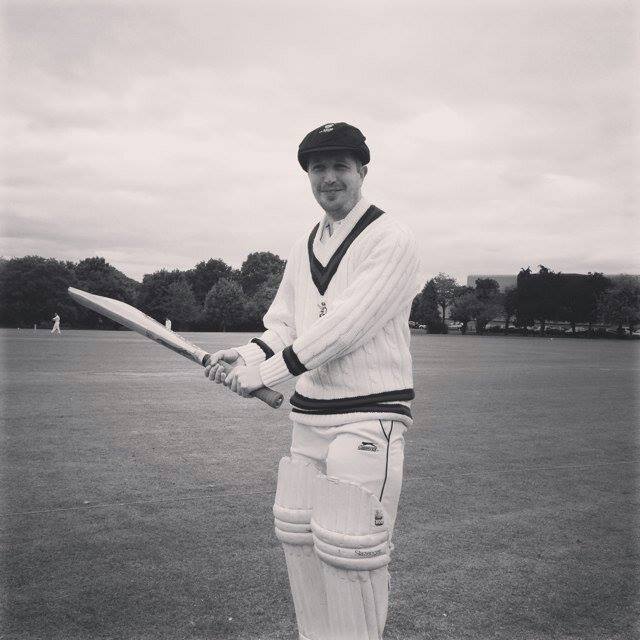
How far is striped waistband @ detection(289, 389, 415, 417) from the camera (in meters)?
2.62

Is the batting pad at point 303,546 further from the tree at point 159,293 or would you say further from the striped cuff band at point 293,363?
the tree at point 159,293

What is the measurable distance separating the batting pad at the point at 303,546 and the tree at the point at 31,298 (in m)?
58.8

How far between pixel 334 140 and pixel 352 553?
1.72m

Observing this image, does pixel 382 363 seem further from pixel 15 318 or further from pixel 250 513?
pixel 15 318

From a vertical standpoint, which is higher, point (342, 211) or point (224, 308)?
point (224, 308)

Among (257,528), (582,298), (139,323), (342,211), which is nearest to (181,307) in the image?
(582,298)

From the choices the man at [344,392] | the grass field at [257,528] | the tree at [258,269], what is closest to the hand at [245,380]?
the man at [344,392]

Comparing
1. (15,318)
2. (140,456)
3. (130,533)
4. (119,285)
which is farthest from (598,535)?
(119,285)

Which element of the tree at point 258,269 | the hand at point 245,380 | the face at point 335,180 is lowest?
the hand at point 245,380

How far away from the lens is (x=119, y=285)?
73000 mm

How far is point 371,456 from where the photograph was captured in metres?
2.54

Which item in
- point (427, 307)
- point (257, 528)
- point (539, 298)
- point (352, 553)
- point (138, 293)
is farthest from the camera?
point (427, 307)

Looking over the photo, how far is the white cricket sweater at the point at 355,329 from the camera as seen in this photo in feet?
8.30

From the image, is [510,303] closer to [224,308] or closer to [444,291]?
[444,291]
